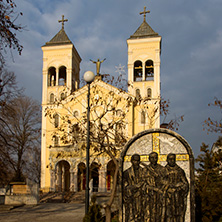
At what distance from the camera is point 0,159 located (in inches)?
713

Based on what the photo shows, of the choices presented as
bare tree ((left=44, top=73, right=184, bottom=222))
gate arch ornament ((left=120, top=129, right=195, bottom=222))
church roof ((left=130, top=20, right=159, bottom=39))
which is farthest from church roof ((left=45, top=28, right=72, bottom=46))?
gate arch ornament ((left=120, top=129, right=195, bottom=222))

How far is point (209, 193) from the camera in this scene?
40.7ft

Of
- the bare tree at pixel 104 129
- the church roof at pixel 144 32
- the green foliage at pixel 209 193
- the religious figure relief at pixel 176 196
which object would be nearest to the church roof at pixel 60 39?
the bare tree at pixel 104 129

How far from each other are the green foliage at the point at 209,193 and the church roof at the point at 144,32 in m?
24.8

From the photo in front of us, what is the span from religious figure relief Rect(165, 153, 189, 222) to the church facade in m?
22.5

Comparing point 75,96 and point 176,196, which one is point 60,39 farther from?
point 176,196

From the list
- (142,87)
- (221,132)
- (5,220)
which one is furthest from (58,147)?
(221,132)

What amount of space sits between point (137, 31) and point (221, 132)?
82.7ft

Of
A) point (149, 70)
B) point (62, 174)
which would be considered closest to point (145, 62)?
point (149, 70)

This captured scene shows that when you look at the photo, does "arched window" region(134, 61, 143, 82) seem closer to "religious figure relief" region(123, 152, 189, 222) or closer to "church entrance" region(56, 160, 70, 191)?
"church entrance" region(56, 160, 70, 191)

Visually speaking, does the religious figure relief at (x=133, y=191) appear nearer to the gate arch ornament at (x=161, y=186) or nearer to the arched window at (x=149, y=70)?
the gate arch ornament at (x=161, y=186)

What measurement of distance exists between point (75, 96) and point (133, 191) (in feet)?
92.3

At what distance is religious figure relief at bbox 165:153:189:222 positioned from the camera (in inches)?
339

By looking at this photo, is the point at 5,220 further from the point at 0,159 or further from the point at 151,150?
the point at 151,150
